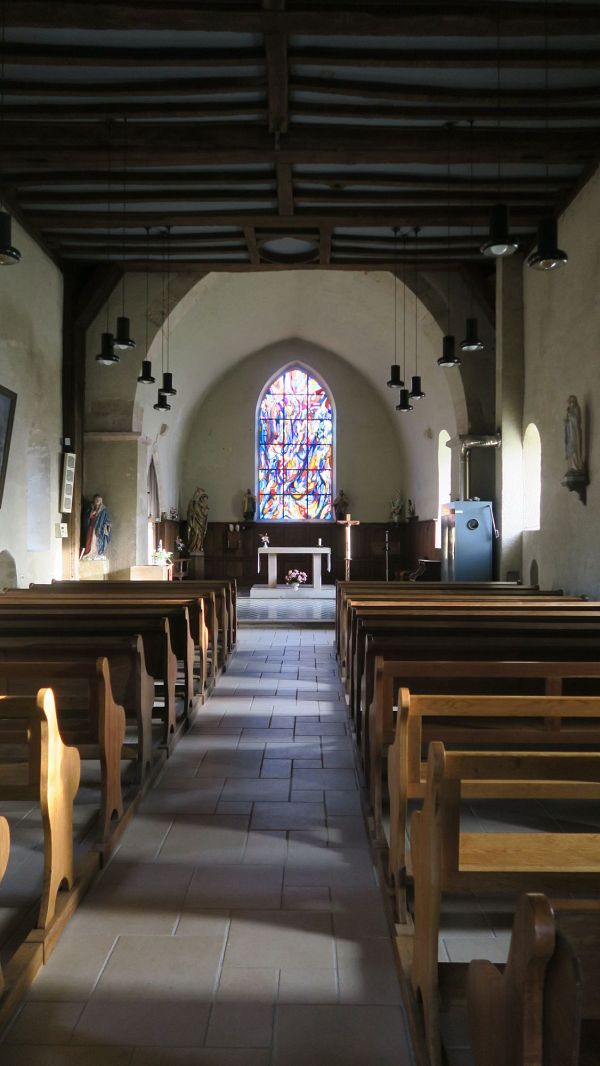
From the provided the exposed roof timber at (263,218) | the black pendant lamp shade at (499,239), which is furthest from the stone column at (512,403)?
the black pendant lamp shade at (499,239)

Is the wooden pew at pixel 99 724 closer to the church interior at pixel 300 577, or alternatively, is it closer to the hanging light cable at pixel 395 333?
the church interior at pixel 300 577

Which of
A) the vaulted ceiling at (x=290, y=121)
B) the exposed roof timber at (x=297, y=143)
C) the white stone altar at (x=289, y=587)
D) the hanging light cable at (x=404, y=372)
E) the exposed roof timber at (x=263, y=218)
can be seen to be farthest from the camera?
the white stone altar at (x=289, y=587)

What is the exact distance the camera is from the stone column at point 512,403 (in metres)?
10.9

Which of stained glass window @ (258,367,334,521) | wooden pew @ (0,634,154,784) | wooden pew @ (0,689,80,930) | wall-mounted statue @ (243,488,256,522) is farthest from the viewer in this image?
stained glass window @ (258,367,334,521)

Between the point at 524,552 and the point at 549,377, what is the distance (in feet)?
8.29

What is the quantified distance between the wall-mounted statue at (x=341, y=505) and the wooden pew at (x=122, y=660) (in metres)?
15.6

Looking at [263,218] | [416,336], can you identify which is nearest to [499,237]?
[263,218]

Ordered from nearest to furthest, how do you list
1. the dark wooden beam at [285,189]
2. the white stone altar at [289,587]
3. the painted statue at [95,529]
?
the dark wooden beam at [285,189]
the painted statue at [95,529]
the white stone altar at [289,587]

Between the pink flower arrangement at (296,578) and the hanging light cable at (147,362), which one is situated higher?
the hanging light cable at (147,362)

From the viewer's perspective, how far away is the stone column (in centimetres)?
1094

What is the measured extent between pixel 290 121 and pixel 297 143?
228 mm

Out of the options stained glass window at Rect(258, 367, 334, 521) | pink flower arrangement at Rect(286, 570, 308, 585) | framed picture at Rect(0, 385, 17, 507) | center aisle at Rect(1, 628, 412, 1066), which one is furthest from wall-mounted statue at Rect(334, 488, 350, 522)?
center aisle at Rect(1, 628, 412, 1066)

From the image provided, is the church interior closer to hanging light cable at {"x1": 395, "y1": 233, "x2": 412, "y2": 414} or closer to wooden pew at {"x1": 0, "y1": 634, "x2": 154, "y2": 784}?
wooden pew at {"x1": 0, "y1": 634, "x2": 154, "y2": 784}

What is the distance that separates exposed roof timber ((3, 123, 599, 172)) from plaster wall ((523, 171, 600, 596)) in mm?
801
